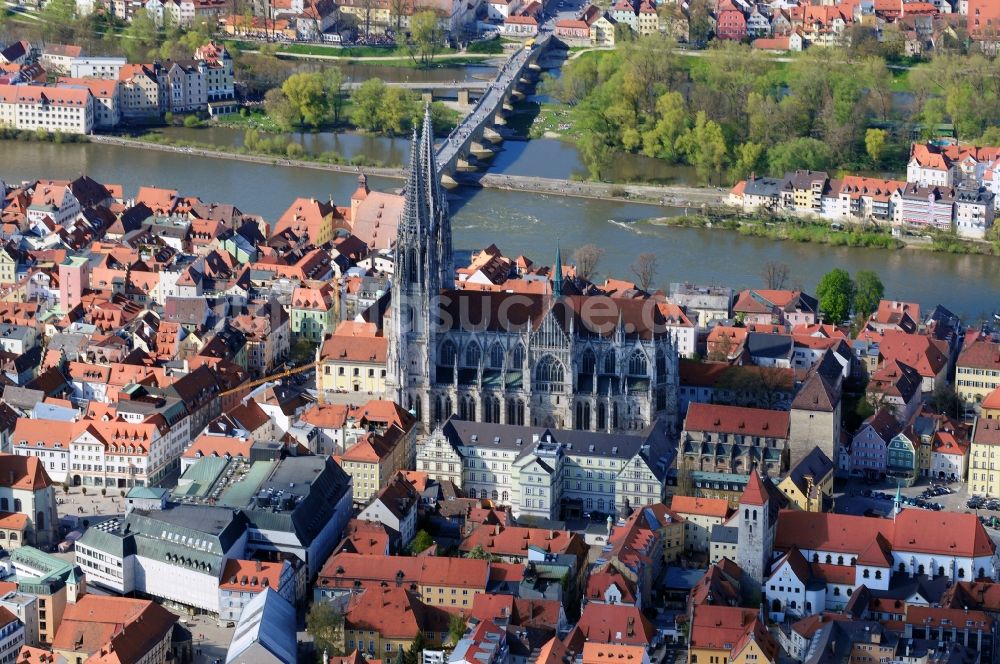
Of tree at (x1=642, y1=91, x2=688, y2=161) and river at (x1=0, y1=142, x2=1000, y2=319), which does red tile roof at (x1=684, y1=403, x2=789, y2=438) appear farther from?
tree at (x1=642, y1=91, x2=688, y2=161)

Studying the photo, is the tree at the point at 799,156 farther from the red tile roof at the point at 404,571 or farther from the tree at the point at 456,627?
the tree at the point at 456,627

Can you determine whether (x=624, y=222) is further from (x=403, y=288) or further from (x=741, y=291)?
(x=403, y=288)

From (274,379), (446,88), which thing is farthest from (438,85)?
(274,379)

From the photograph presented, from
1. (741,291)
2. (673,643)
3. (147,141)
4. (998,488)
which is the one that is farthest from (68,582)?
(147,141)

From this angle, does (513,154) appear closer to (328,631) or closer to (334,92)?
(334,92)

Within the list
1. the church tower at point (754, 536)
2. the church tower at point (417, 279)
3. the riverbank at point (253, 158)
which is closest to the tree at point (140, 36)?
the riverbank at point (253, 158)

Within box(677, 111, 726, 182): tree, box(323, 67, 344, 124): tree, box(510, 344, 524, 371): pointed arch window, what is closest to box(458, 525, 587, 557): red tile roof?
box(510, 344, 524, 371): pointed arch window
